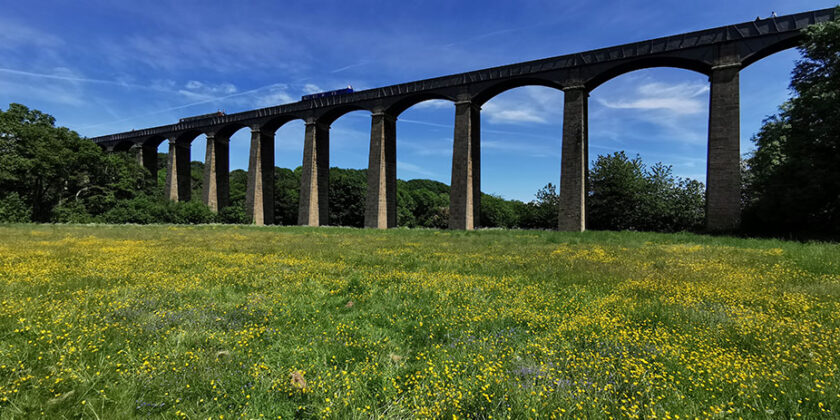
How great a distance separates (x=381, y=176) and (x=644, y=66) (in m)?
25.7

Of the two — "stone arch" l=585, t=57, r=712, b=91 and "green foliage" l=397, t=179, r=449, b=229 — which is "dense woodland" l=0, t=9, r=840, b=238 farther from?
"green foliage" l=397, t=179, r=449, b=229

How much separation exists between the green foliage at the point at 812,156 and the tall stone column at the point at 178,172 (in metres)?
63.1

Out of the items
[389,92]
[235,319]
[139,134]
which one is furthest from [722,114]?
[139,134]

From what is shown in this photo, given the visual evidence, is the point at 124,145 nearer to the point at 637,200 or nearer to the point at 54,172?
the point at 54,172

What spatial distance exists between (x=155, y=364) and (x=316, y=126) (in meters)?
39.5

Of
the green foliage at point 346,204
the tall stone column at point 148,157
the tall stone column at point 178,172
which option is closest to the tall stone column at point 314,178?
the green foliage at point 346,204

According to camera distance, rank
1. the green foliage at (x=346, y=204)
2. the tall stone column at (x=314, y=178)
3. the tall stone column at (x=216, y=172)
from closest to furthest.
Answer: the tall stone column at (x=314, y=178), the tall stone column at (x=216, y=172), the green foliage at (x=346, y=204)

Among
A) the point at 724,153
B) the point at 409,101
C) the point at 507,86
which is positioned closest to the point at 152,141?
the point at 409,101

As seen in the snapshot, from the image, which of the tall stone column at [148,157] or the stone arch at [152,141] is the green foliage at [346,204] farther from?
the tall stone column at [148,157]

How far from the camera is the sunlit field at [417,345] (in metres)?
2.97

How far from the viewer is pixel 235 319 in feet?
17.1

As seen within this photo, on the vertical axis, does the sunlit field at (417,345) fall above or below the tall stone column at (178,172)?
below

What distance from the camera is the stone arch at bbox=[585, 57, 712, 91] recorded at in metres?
24.9

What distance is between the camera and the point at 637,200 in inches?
1553
